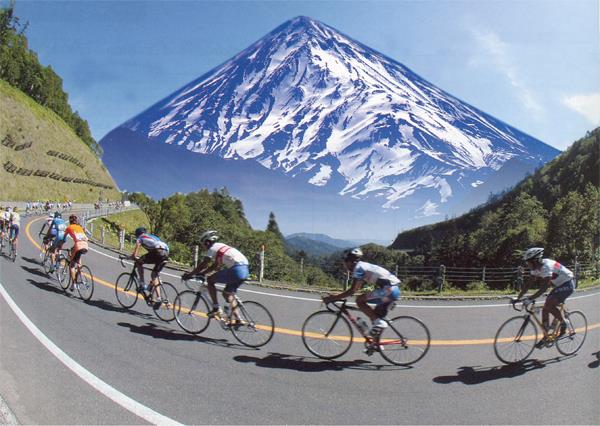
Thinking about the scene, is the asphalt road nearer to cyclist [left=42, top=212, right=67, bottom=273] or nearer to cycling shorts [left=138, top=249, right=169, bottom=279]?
cycling shorts [left=138, top=249, right=169, bottom=279]

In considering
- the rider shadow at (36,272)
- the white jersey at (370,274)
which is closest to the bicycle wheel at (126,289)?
the rider shadow at (36,272)

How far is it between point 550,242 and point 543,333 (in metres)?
43.3

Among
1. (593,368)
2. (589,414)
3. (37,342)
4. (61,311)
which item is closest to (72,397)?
(37,342)

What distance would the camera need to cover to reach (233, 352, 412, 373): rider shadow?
15.4 feet

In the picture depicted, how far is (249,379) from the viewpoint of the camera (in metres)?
4.21

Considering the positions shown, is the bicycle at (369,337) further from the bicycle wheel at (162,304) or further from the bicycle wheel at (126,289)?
the bicycle wheel at (126,289)

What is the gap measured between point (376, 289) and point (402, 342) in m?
0.94

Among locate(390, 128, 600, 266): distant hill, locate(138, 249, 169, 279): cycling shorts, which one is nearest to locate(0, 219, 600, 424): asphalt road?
locate(138, 249, 169, 279): cycling shorts

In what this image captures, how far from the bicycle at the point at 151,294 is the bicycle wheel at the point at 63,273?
6.35 ft

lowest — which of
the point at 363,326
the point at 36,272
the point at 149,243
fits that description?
the point at 36,272

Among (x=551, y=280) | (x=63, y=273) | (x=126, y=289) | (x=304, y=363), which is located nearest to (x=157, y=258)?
(x=126, y=289)

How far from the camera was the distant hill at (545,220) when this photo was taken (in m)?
33.2

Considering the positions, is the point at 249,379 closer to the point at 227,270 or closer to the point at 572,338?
the point at 227,270

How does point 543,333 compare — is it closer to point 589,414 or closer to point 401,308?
point 589,414
